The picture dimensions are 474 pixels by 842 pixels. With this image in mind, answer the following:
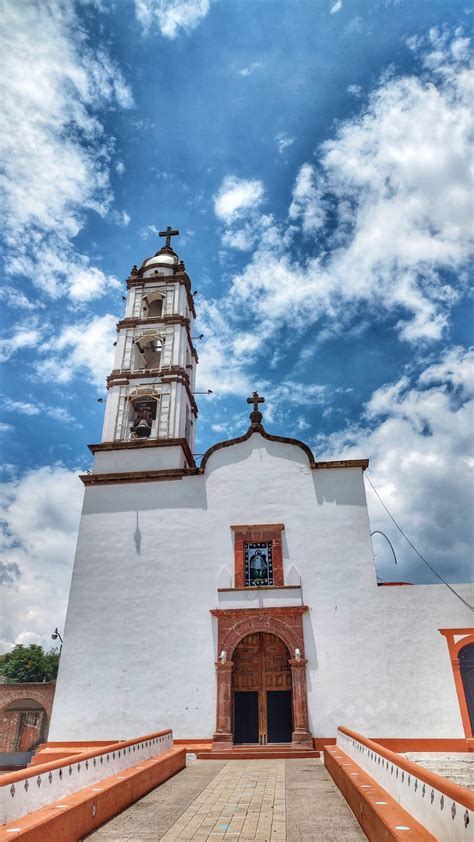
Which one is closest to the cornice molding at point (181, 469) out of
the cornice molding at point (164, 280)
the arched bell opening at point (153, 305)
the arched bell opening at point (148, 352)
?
the arched bell opening at point (148, 352)

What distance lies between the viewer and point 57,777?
5227mm

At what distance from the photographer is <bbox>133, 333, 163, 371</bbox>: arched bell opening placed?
1788cm

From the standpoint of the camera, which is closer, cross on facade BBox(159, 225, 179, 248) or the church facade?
the church facade

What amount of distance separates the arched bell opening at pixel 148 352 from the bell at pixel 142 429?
7.09 ft

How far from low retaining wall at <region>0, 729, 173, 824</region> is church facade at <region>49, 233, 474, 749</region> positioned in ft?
15.1

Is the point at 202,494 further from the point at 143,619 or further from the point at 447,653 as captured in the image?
the point at 447,653

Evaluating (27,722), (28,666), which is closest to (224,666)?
(27,722)

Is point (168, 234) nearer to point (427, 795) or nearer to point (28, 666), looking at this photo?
point (427, 795)

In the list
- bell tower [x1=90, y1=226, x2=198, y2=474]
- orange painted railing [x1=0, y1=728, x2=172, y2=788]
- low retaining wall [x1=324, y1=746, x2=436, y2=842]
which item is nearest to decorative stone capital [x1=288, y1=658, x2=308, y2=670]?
low retaining wall [x1=324, y1=746, x2=436, y2=842]

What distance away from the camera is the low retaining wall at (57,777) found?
4.33 metres

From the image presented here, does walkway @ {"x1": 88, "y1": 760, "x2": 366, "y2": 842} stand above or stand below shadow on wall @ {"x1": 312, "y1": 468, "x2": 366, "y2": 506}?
below

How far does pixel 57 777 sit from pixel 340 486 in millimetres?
10006

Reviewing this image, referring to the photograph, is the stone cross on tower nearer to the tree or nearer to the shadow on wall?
the shadow on wall

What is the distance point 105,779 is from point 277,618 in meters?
6.71
